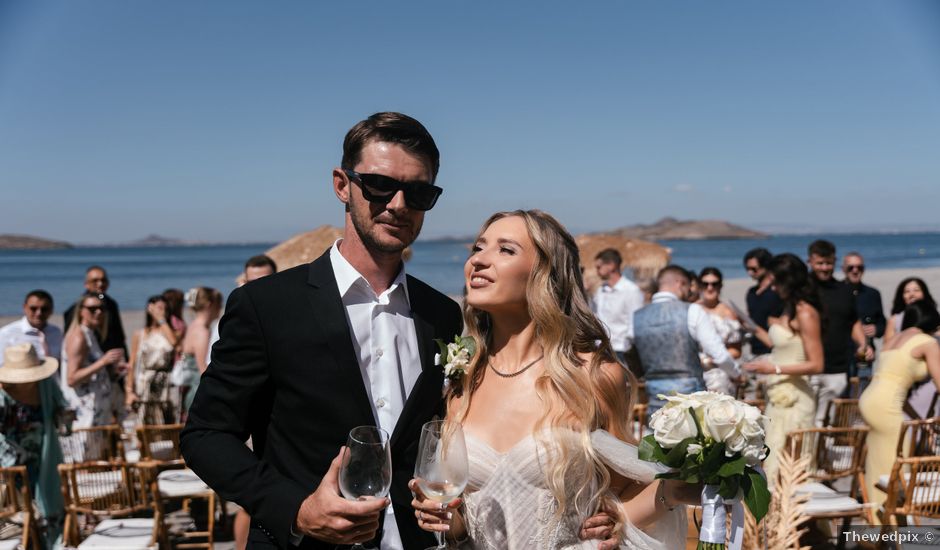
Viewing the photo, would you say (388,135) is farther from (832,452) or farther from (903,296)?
(903,296)

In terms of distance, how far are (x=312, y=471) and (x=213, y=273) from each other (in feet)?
219

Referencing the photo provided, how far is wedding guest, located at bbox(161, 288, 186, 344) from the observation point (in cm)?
936

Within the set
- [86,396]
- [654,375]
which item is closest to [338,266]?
[654,375]

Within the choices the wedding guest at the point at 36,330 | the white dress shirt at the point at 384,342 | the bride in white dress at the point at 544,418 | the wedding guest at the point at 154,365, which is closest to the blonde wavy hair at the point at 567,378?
the bride in white dress at the point at 544,418

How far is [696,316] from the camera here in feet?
21.8

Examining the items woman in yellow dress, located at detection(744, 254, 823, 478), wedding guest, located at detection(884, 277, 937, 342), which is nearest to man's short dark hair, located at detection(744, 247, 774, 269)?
wedding guest, located at detection(884, 277, 937, 342)

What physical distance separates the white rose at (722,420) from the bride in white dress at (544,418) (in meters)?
0.54

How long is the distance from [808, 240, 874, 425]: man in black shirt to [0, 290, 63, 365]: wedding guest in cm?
797

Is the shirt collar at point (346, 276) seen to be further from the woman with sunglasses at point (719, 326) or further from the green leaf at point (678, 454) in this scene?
the woman with sunglasses at point (719, 326)

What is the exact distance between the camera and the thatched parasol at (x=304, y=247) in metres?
11.5

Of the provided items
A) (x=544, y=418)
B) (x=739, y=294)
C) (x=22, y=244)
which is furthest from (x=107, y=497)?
(x=22, y=244)

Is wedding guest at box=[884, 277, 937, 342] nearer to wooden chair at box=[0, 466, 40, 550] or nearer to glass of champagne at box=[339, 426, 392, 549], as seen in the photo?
glass of champagne at box=[339, 426, 392, 549]

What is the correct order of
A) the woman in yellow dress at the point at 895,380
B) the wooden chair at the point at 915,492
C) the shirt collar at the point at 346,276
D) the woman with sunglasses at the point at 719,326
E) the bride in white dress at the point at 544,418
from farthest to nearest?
the woman with sunglasses at the point at 719,326, the woman in yellow dress at the point at 895,380, the wooden chair at the point at 915,492, the bride in white dress at the point at 544,418, the shirt collar at the point at 346,276

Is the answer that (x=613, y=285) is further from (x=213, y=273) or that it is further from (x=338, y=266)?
(x=213, y=273)
